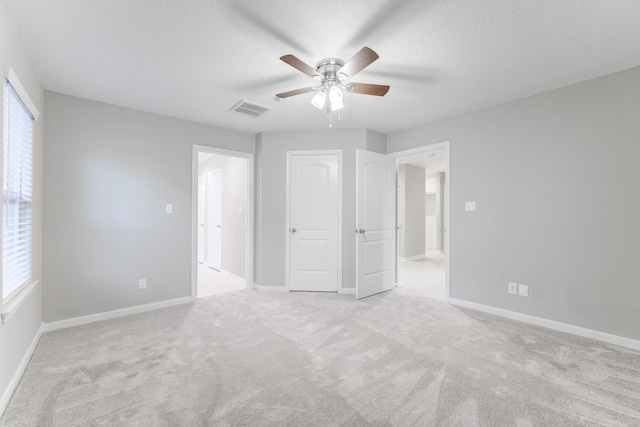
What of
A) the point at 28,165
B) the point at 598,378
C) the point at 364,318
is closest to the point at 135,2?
the point at 28,165

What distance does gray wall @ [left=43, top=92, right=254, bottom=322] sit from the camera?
116 inches

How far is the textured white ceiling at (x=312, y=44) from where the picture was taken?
70.2 inches

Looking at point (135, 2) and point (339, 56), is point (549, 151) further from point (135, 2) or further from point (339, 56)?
point (135, 2)

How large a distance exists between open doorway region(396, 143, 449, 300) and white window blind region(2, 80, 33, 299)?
4047 mm

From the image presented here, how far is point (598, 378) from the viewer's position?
2.02 m

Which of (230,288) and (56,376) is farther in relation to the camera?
(230,288)

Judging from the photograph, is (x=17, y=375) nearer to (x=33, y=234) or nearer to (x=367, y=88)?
(x=33, y=234)

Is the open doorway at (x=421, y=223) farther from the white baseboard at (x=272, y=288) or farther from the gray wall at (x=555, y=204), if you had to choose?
the white baseboard at (x=272, y=288)

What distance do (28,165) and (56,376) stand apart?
5.54 feet

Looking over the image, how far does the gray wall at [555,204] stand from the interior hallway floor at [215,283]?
320 cm

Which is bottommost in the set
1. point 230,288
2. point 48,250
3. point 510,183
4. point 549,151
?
point 230,288

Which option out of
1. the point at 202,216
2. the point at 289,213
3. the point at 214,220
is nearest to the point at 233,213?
the point at 214,220

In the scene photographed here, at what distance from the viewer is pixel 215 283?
4828 millimetres

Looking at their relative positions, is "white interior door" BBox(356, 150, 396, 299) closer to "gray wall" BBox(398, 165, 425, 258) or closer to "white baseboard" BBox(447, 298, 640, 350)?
"white baseboard" BBox(447, 298, 640, 350)
